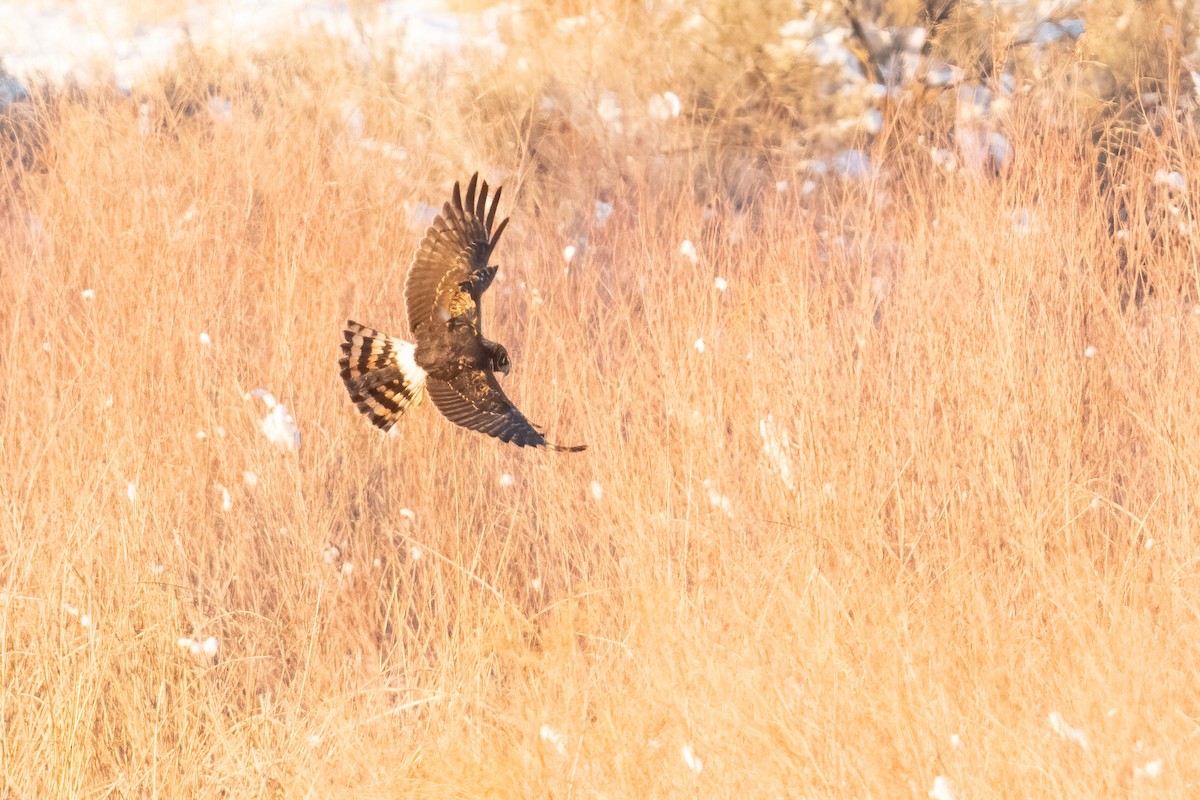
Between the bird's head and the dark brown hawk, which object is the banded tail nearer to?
the dark brown hawk

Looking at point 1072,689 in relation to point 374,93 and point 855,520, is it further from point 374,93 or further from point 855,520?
point 374,93

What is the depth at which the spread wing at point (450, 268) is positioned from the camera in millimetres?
2914

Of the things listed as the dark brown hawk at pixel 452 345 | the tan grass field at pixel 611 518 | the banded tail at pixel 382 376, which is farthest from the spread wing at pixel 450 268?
the tan grass field at pixel 611 518

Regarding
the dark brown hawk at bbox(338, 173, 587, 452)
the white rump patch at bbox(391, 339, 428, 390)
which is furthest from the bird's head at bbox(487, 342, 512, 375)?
the white rump patch at bbox(391, 339, 428, 390)

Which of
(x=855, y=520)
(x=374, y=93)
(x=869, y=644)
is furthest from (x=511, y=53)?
(x=869, y=644)

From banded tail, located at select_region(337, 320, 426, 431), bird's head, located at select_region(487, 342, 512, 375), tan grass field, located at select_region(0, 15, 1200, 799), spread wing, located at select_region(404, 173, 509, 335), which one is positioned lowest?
tan grass field, located at select_region(0, 15, 1200, 799)

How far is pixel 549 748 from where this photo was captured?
8.81 ft

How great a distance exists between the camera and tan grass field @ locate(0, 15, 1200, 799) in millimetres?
2578

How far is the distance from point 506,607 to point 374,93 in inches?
130

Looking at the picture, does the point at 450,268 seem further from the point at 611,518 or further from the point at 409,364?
the point at 611,518

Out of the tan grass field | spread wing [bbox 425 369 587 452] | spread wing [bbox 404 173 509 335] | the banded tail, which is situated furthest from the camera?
the banded tail

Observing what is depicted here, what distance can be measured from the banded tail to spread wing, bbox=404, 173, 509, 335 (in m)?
0.12

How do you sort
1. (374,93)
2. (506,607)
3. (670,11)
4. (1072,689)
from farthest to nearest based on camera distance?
1. (670,11)
2. (374,93)
3. (506,607)
4. (1072,689)

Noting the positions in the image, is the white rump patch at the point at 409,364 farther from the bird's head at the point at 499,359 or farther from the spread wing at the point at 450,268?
the bird's head at the point at 499,359
